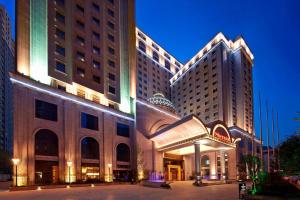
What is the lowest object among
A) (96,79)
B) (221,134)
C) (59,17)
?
(221,134)

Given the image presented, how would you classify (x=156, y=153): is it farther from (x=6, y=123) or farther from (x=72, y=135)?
(x=6, y=123)

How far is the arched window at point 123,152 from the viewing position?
177 ft

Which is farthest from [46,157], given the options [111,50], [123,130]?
[111,50]

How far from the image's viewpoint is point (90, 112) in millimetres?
48844

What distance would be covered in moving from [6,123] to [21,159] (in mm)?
104119

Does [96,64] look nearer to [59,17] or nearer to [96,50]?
[96,50]

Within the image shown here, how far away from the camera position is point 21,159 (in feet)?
119

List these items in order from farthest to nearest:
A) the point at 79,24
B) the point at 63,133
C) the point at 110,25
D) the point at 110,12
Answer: the point at 110,12 < the point at 110,25 < the point at 79,24 < the point at 63,133

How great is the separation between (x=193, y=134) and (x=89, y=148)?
54.1ft

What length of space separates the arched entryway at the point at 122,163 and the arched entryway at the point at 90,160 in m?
4.85

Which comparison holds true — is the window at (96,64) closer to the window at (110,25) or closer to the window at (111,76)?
the window at (111,76)

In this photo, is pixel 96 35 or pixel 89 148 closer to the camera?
pixel 89 148

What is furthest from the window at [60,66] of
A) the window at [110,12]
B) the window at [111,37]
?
the window at [110,12]

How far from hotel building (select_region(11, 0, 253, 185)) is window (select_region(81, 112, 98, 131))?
161 millimetres
